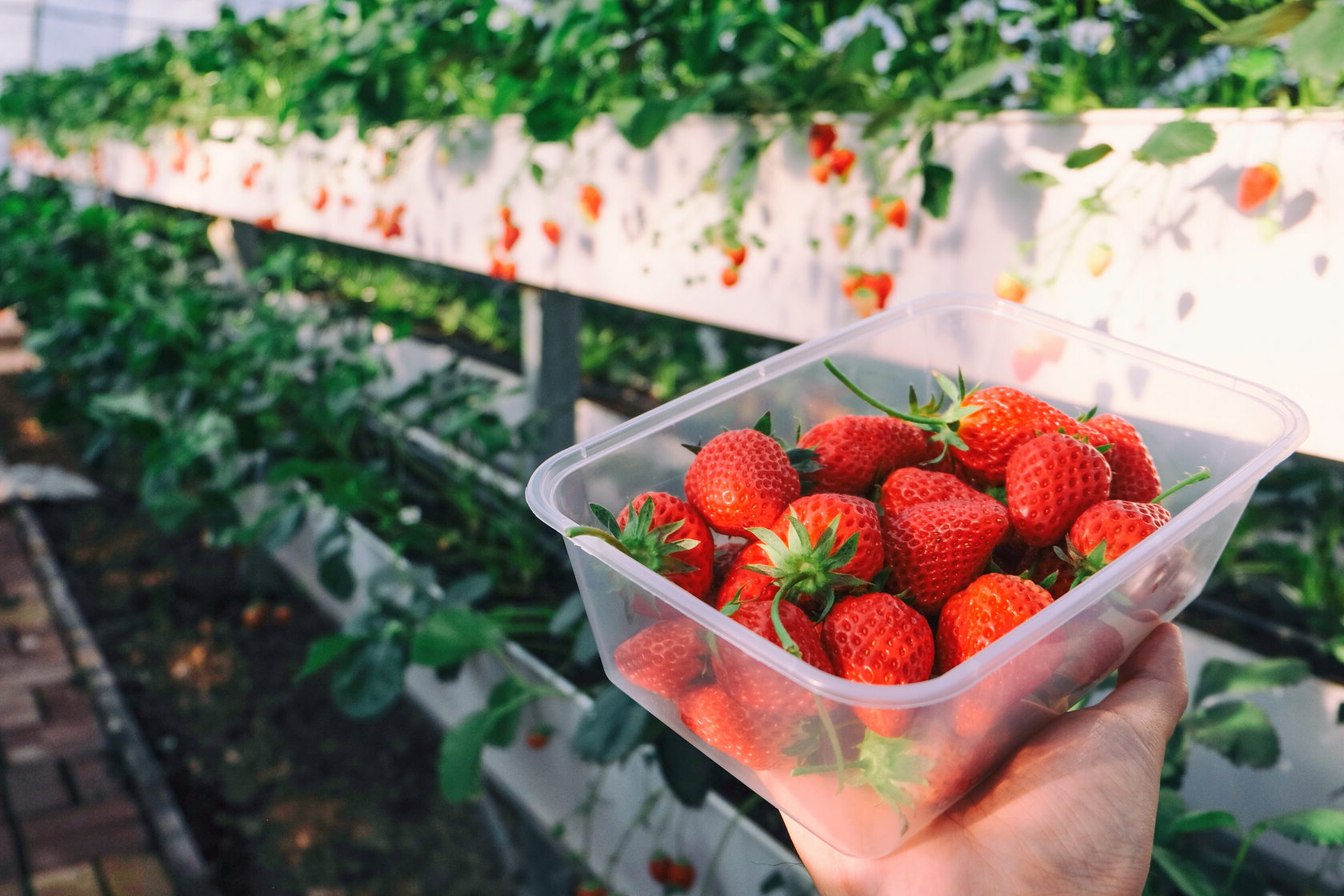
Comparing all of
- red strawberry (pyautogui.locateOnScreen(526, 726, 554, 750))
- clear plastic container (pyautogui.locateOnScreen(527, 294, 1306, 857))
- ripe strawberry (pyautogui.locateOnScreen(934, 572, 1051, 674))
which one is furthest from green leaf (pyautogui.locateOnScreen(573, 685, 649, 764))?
ripe strawberry (pyautogui.locateOnScreen(934, 572, 1051, 674))

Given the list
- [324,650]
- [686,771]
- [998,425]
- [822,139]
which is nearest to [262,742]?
[324,650]

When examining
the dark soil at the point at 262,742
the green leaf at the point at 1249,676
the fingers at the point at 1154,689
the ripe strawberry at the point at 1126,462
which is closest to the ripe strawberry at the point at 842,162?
the ripe strawberry at the point at 1126,462

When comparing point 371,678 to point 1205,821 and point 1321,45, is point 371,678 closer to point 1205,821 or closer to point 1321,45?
point 1205,821

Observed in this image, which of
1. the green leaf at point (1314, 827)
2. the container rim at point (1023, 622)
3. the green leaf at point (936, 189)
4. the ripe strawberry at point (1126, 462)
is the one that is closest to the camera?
the container rim at point (1023, 622)

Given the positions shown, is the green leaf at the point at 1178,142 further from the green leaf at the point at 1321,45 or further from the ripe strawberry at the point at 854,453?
the ripe strawberry at the point at 854,453

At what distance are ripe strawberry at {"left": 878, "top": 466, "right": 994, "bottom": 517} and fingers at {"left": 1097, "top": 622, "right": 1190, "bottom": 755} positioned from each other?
0.15m

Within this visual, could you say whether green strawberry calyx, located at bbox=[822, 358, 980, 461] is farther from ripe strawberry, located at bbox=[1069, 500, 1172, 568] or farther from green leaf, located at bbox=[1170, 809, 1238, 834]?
green leaf, located at bbox=[1170, 809, 1238, 834]

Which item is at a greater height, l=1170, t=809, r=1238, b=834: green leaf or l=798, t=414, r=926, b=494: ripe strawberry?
l=798, t=414, r=926, b=494: ripe strawberry

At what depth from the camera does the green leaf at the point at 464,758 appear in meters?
1.06

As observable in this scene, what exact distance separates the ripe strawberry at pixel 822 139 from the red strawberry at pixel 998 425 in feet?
1.40

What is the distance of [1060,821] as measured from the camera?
1.66 ft

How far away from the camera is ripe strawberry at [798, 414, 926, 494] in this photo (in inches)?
24.6

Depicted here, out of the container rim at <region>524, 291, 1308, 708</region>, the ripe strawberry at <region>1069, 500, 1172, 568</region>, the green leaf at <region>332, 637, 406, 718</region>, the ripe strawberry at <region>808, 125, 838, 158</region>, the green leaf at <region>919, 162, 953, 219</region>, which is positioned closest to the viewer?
the container rim at <region>524, 291, 1308, 708</region>

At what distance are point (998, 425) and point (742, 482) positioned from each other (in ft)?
0.67
